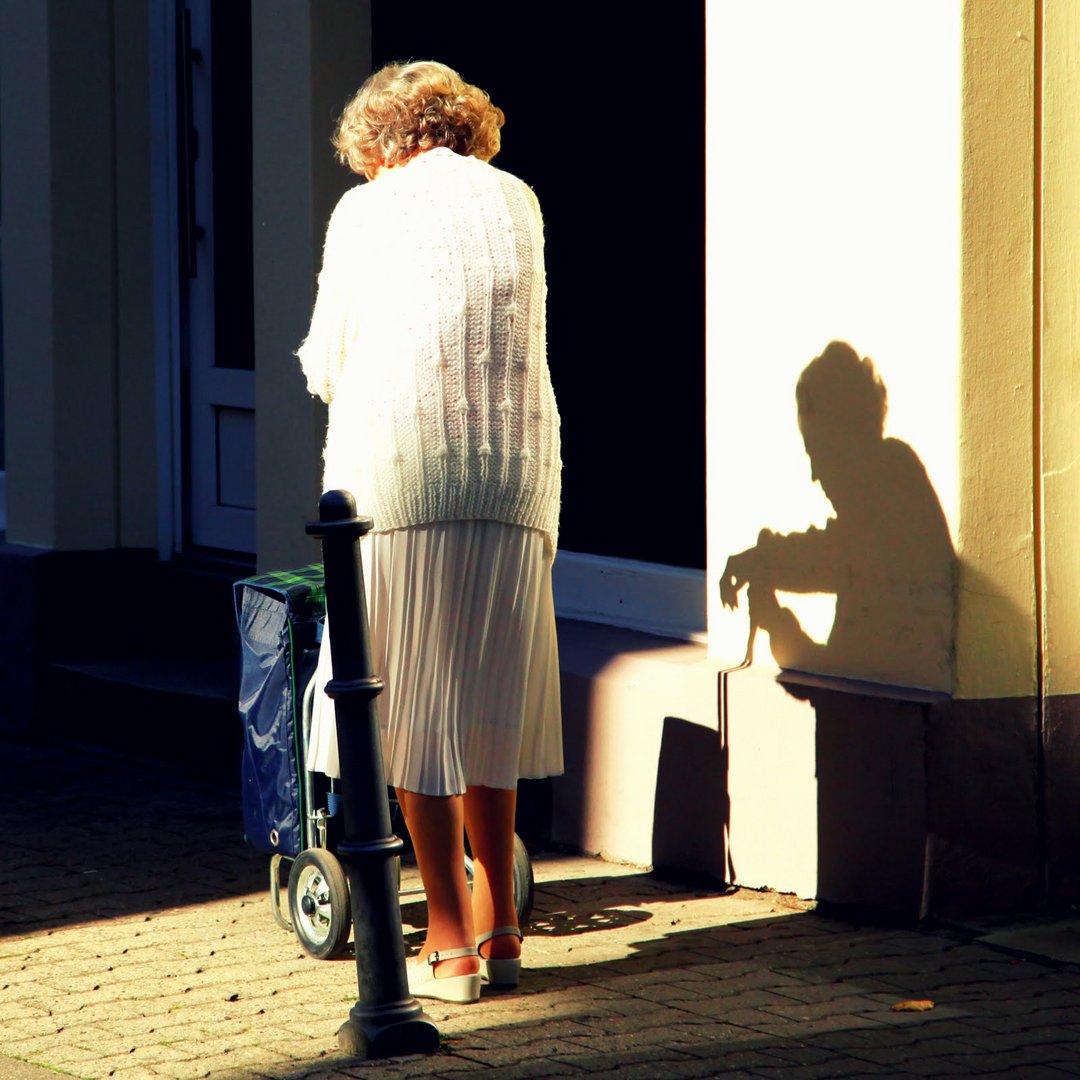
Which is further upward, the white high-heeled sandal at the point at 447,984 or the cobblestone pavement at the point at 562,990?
the white high-heeled sandal at the point at 447,984

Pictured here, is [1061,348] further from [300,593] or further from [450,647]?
[300,593]

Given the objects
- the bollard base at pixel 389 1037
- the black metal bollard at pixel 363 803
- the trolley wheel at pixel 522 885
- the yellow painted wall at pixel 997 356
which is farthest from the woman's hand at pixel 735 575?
the bollard base at pixel 389 1037

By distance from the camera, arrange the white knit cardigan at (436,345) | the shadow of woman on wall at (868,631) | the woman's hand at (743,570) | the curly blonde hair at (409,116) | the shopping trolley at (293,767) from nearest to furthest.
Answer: the white knit cardigan at (436,345), the curly blonde hair at (409,116), the shopping trolley at (293,767), the shadow of woman on wall at (868,631), the woman's hand at (743,570)

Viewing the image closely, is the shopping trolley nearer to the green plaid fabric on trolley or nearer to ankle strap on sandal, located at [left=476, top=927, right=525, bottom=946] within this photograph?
the green plaid fabric on trolley

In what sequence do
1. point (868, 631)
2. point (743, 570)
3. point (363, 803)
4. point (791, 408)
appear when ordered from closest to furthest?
1. point (363, 803)
2. point (868, 631)
3. point (791, 408)
4. point (743, 570)

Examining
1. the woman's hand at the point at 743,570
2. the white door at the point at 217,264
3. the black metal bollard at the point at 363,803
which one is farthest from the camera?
the white door at the point at 217,264

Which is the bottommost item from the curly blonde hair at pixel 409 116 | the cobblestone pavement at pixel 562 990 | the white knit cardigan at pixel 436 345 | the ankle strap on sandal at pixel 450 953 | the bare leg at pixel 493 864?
the cobblestone pavement at pixel 562 990

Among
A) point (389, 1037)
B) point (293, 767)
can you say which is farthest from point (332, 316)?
point (389, 1037)

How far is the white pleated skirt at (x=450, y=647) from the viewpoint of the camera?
4.56m

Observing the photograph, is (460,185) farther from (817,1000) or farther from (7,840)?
(7,840)

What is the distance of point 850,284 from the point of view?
5.25 metres

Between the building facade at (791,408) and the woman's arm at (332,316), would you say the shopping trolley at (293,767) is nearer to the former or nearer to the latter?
the woman's arm at (332,316)

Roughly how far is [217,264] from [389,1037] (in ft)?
16.2

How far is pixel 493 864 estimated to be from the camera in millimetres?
4703
